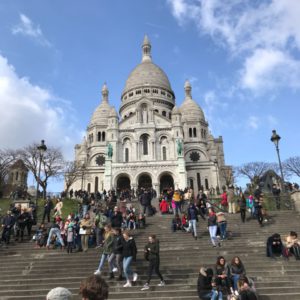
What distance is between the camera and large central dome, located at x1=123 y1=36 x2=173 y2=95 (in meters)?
64.0

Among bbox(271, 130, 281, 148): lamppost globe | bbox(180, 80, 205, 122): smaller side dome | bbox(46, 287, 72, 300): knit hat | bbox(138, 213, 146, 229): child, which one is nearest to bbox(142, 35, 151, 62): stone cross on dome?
bbox(180, 80, 205, 122): smaller side dome

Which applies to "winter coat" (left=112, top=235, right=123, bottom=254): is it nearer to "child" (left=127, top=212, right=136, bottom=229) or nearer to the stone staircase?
the stone staircase

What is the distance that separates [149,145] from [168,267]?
3597cm

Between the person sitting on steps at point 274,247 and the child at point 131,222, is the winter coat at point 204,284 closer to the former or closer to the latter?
the person sitting on steps at point 274,247

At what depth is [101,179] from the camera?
5016 centimetres

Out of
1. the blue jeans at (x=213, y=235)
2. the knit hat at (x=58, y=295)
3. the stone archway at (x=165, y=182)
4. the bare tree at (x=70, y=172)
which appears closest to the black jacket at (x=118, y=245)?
the blue jeans at (x=213, y=235)

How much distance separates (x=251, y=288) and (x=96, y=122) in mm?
52234

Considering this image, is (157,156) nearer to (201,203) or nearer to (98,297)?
(201,203)

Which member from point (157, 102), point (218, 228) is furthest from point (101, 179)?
point (218, 228)

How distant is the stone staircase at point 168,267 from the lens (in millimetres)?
9047

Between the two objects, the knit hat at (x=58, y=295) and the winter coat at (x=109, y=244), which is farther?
the winter coat at (x=109, y=244)

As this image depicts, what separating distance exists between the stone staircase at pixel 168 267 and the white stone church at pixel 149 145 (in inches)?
1080

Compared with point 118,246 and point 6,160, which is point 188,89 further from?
point 118,246

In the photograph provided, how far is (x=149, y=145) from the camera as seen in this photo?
153ft
